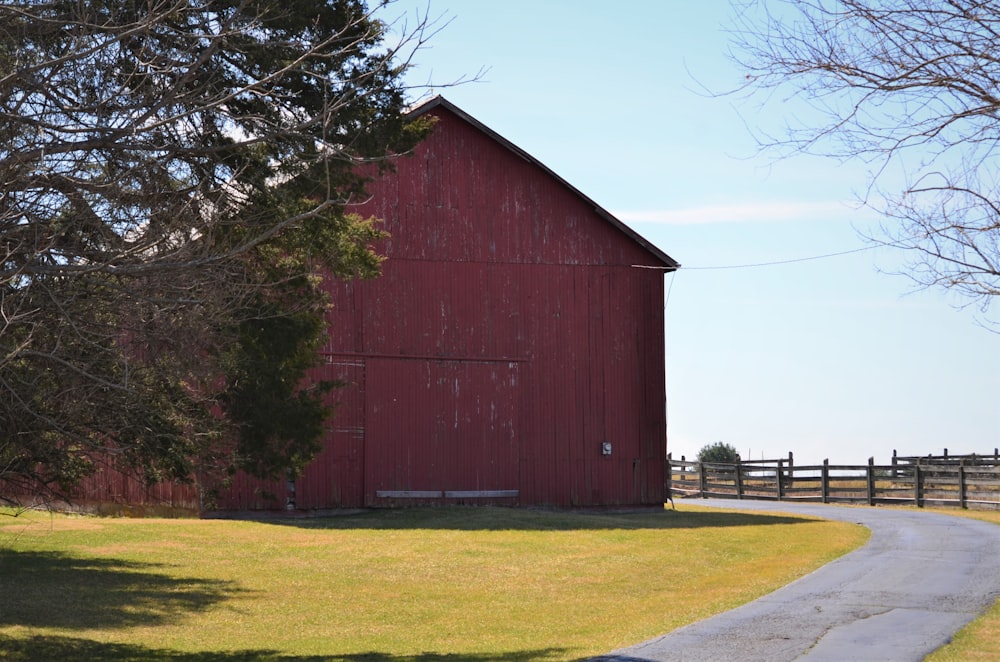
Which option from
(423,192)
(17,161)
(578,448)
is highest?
(423,192)

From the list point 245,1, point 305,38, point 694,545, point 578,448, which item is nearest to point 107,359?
point 245,1

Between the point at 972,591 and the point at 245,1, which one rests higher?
the point at 245,1

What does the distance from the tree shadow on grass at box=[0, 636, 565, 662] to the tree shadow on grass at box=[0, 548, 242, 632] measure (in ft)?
3.88

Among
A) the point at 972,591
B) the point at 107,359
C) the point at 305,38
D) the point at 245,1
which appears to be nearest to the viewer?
the point at 245,1

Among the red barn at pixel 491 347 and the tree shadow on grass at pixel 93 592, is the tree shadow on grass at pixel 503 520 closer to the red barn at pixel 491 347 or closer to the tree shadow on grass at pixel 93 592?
the red barn at pixel 491 347

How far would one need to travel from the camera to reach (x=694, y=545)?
21656mm

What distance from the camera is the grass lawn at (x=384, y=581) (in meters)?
13.0

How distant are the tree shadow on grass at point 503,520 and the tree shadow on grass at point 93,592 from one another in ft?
19.4

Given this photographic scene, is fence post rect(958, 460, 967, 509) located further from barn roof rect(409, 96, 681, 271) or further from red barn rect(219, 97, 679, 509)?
barn roof rect(409, 96, 681, 271)

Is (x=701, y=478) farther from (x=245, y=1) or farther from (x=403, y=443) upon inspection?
(x=245, y=1)

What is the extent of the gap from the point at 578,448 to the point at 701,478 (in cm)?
1462

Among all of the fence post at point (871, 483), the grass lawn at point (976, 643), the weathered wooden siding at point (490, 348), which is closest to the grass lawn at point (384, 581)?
the weathered wooden siding at point (490, 348)

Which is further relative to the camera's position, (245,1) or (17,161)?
(245,1)

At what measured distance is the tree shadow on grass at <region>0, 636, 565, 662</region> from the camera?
11.8 meters
